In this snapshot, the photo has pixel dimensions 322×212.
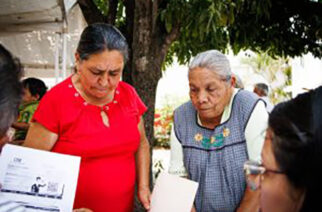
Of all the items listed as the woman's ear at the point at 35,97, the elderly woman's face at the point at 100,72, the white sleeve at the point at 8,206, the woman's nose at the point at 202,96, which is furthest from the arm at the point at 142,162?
the woman's ear at the point at 35,97

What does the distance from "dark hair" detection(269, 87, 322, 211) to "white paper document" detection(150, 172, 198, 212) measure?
86cm

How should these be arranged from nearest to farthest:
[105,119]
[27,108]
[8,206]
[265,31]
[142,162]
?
[8,206] < [105,119] < [142,162] < [27,108] < [265,31]

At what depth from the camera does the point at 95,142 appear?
200cm

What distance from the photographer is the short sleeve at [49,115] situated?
1.93 meters

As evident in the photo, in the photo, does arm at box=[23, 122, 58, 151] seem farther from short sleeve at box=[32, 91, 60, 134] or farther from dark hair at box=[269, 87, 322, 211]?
dark hair at box=[269, 87, 322, 211]

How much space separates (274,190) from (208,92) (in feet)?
3.21

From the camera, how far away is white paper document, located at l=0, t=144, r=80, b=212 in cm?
162

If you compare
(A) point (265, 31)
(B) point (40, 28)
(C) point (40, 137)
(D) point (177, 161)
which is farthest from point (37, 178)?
(A) point (265, 31)

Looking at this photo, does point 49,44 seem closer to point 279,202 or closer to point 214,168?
point 214,168

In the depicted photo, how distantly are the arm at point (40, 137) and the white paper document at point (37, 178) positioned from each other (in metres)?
0.27

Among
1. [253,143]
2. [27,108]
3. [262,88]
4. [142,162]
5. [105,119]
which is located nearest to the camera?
[253,143]

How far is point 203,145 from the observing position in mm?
2000

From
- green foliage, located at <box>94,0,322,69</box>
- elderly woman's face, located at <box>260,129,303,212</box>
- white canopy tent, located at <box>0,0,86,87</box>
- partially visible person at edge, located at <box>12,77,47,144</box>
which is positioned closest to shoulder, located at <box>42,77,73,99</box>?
elderly woman's face, located at <box>260,129,303,212</box>

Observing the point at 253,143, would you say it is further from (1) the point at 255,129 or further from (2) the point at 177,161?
(2) the point at 177,161
